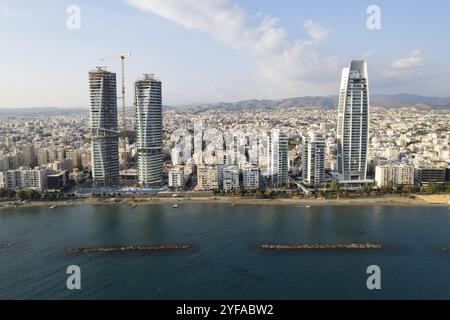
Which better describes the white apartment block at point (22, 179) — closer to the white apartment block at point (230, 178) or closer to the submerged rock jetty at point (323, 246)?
the white apartment block at point (230, 178)

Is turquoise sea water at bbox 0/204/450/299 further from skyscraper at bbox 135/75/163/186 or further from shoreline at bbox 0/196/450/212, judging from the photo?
skyscraper at bbox 135/75/163/186

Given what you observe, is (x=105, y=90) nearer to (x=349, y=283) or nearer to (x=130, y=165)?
(x=130, y=165)

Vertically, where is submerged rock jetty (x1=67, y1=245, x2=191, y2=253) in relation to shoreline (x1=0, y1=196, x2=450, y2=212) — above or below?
below

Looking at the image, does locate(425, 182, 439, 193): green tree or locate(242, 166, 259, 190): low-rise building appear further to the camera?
locate(242, 166, 259, 190): low-rise building

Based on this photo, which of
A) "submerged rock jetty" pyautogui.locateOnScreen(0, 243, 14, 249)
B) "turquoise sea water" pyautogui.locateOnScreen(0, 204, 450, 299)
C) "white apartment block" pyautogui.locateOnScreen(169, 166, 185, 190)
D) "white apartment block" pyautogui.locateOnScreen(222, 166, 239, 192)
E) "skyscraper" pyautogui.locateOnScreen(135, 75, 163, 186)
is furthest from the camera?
"skyscraper" pyautogui.locateOnScreen(135, 75, 163, 186)

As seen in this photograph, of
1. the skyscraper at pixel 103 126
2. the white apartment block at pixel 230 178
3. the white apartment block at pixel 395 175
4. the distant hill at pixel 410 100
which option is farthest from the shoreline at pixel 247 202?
the distant hill at pixel 410 100

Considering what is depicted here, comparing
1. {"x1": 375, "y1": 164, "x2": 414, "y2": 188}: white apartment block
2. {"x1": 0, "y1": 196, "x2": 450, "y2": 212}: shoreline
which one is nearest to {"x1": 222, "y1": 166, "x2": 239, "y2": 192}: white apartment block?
{"x1": 0, "y1": 196, "x2": 450, "y2": 212}: shoreline

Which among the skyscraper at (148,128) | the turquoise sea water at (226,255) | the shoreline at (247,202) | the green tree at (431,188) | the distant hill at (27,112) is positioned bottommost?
the turquoise sea water at (226,255)
